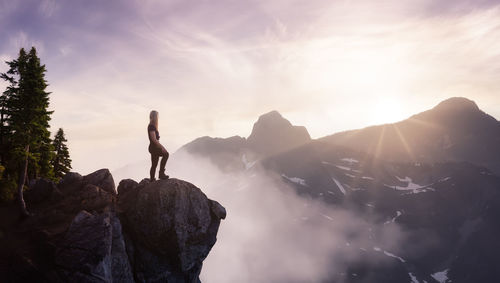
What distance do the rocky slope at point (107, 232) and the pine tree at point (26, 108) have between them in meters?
4.44

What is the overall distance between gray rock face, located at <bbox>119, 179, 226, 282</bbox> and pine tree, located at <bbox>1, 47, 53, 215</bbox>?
11.0 metres

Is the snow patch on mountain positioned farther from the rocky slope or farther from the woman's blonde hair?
the woman's blonde hair

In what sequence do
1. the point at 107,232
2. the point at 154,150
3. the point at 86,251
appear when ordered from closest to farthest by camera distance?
the point at 86,251 < the point at 107,232 < the point at 154,150

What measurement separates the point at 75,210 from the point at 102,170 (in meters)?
4.36

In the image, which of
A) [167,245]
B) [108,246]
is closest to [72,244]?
[108,246]

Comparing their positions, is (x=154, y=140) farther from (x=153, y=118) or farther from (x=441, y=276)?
(x=441, y=276)

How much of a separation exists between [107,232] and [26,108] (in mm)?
15951

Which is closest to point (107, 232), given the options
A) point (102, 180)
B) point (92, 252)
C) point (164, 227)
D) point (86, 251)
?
point (92, 252)

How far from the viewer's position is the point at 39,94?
26.7 m

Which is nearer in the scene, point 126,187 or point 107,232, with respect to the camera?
point 107,232

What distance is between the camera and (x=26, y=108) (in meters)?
25.8

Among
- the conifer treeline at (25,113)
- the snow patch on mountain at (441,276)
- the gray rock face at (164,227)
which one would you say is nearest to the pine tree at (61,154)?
the conifer treeline at (25,113)

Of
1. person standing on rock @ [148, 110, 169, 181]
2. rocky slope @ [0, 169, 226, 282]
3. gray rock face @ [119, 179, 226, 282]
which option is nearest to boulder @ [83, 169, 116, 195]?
rocky slope @ [0, 169, 226, 282]

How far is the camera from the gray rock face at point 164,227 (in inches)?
784
